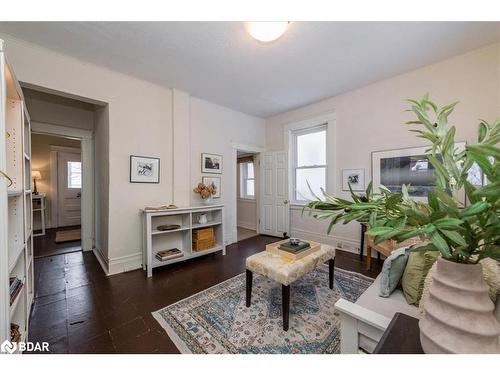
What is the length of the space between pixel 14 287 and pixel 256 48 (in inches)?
121

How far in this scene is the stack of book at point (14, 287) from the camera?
134 centimetres

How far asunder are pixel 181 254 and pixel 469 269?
3.11 m

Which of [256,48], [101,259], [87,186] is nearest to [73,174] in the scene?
[87,186]

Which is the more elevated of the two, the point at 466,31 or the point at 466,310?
the point at 466,31

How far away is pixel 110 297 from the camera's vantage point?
7.21 ft

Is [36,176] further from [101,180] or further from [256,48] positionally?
[256,48]

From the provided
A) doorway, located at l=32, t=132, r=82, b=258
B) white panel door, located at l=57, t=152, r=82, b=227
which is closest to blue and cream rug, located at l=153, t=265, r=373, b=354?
doorway, located at l=32, t=132, r=82, b=258

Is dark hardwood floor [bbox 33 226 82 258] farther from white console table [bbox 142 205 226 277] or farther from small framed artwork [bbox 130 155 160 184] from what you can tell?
small framed artwork [bbox 130 155 160 184]

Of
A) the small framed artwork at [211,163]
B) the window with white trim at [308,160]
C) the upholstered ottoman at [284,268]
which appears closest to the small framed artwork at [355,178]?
the window with white trim at [308,160]

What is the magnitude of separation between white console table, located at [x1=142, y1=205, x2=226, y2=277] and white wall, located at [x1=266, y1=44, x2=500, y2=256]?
1.77 meters

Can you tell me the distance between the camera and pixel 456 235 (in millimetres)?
506
